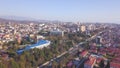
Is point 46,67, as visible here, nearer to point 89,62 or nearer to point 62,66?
point 62,66

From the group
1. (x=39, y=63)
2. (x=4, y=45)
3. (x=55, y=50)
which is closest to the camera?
(x=39, y=63)

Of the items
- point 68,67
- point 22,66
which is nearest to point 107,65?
point 68,67

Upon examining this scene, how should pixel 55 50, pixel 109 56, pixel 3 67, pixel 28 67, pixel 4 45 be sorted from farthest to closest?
Answer: pixel 4 45 → pixel 55 50 → pixel 109 56 → pixel 28 67 → pixel 3 67

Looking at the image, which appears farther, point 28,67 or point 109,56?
point 109,56

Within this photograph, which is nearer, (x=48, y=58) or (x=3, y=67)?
(x=3, y=67)

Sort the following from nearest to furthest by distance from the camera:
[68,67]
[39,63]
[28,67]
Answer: [28,67]
[68,67]
[39,63]

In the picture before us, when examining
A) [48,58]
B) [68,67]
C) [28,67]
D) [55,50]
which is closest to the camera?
[28,67]

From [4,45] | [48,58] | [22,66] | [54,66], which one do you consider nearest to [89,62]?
[54,66]

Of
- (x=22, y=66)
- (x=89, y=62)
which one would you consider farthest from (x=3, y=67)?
(x=89, y=62)

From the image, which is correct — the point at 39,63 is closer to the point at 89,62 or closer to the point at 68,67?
the point at 68,67
